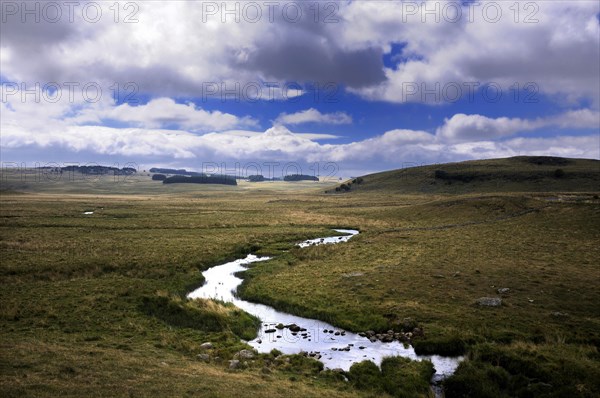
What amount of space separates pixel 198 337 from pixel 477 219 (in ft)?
188

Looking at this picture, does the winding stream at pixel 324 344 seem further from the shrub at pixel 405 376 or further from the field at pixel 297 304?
the field at pixel 297 304

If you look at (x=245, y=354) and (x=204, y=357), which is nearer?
(x=204, y=357)

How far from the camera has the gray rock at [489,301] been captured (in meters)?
24.3

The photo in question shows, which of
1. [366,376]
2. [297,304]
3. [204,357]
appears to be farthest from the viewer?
[297,304]

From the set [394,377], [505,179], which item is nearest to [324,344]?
[394,377]

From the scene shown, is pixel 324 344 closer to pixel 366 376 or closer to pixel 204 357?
pixel 366 376

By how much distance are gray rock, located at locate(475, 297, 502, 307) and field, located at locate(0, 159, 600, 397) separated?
1.33 ft

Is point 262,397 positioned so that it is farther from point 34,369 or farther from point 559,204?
point 559,204

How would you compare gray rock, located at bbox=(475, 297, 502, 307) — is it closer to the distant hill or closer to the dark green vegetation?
the dark green vegetation

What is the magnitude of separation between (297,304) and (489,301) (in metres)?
12.9

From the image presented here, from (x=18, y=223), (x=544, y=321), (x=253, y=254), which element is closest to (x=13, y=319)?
(x=253, y=254)

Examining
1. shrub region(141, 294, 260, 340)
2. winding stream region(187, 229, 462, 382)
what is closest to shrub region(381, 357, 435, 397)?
winding stream region(187, 229, 462, 382)

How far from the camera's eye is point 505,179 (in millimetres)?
159875

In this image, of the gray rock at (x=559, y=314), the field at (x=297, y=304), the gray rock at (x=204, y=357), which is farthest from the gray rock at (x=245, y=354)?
the gray rock at (x=559, y=314)
